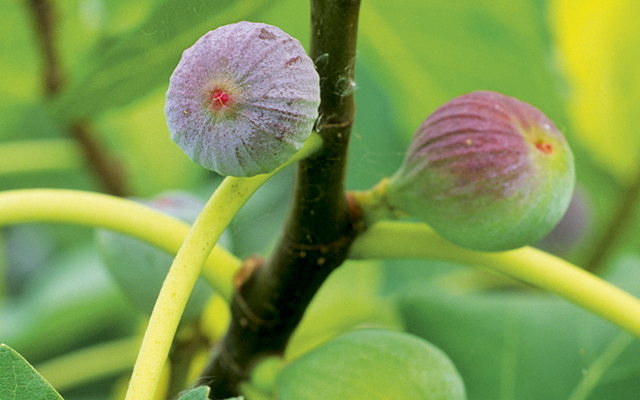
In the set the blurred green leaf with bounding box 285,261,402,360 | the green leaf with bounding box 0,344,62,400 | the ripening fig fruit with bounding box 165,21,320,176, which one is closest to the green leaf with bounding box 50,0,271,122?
the ripening fig fruit with bounding box 165,21,320,176

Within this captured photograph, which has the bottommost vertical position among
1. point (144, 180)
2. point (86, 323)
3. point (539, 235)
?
point (86, 323)

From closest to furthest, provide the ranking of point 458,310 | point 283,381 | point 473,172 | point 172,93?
1. point 172,93
2. point 473,172
3. point 283,381
4. point 458,310

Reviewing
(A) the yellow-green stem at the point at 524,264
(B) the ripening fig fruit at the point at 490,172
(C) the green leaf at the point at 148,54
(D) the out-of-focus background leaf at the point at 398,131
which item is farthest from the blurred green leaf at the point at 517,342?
(C) the green leaf at the point at 148,54

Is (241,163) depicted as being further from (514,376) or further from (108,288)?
(108,288)

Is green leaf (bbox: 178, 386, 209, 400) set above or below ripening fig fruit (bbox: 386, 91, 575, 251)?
below

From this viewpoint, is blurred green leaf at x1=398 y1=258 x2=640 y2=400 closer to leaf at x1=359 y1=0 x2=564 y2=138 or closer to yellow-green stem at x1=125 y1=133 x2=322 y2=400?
leaf at x1=359 y1=0 x2=564 y2=138

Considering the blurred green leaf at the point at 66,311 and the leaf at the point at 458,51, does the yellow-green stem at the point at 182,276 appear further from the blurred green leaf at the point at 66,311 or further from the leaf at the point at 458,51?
the blurred green leaf at the point at 66,311

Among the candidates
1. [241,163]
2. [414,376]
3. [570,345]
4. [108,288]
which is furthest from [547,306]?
[108,288]
